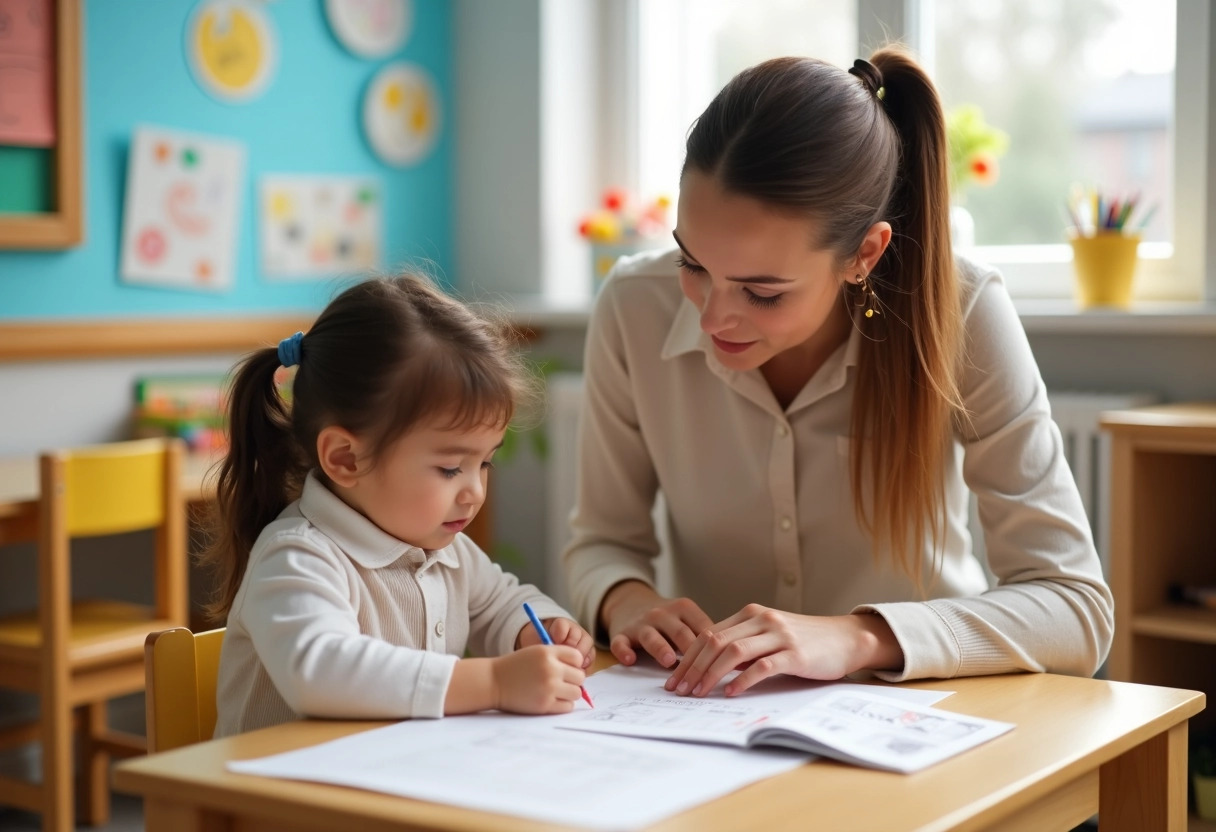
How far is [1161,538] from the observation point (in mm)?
2287

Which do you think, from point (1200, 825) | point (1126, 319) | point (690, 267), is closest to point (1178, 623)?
point (1200, 825)

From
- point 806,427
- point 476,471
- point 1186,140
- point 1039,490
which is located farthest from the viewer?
point 1186,140

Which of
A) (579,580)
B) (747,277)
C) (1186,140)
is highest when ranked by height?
(1186,140)

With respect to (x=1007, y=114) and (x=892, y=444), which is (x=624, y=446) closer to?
(x=892, y=444)

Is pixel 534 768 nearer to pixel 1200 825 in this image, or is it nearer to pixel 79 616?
pixel 1200 825

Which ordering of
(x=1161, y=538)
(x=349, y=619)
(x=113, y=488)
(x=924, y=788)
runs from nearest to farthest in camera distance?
(x=924, y=788) → (x=349, y=619) → (x=1161, y=538) → (x=113, y=488)

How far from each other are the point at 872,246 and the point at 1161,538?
1113 mm

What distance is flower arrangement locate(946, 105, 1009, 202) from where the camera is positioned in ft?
9.42

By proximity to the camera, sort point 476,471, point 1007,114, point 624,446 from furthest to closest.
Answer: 1. point 1007,114
2. point 624,446
3. point 476,471

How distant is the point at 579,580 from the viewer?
5.23ft

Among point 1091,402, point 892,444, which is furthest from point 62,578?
point 1091,402

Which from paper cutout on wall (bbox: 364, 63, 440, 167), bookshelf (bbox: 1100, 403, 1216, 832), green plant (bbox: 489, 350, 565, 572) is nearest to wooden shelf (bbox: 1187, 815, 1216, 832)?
bookshelf (bbox: 1100, 403, 1216, 832)

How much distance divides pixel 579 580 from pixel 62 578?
1.23 m

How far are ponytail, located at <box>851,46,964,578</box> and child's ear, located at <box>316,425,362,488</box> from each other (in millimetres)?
553
